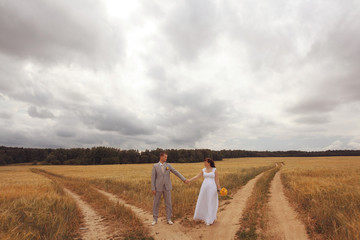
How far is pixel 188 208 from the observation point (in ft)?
30.2

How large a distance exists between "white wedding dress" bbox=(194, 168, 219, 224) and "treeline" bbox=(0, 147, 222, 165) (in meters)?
96.4

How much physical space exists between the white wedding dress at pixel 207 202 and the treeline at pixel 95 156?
9639 cm

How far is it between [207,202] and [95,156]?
335ft

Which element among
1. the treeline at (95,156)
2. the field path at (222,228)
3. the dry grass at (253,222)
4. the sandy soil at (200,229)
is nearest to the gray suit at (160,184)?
the sandy soil at (200,229)

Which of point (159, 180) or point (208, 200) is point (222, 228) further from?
point (159, 180)

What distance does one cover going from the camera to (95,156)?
97125 millimetres

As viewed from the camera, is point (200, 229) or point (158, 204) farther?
point (158, 204)

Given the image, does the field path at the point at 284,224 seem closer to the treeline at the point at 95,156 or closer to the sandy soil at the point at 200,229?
the sandy soil at the point at 200,229

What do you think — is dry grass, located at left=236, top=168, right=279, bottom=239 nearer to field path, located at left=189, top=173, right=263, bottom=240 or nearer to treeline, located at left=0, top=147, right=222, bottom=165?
field path, located at left=189, top=173, right=263, bottom=240

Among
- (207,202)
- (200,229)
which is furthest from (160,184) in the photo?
(200,229)

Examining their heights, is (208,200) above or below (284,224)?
above

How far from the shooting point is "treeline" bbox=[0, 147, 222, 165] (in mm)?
95750

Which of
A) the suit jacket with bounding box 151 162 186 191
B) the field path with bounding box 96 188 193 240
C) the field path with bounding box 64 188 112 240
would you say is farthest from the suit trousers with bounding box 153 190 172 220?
the field path with bounding box 64 188 112 240

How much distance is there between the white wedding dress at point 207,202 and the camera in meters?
7.22
